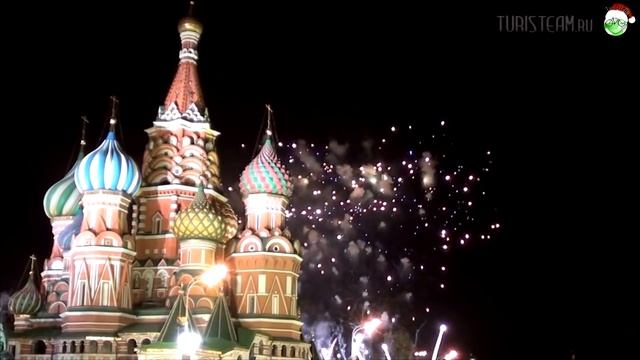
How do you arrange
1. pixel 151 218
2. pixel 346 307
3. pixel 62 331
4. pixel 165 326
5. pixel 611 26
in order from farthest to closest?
pixel 346 307, pixel 151 218, pixel 62 331, pixel 165 326, pixel 611 26

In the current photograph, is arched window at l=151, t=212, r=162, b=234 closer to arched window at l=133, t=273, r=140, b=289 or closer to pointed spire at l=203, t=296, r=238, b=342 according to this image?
arched window at l=133, t=273, r=140, b=289

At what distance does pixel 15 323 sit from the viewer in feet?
188

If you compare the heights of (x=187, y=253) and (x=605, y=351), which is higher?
(x=187, y=253)

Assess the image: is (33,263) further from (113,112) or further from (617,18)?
(617,18)

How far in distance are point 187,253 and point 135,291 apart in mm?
3998

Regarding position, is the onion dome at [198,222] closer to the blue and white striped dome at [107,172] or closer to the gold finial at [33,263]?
the blue and white striped dome at [107,172]

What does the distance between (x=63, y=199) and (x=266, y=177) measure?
12019mm

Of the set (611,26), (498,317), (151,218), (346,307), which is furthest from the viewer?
(498,317)

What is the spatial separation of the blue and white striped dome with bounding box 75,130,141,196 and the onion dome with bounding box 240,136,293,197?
577cm

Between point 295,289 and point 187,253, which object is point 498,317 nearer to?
point 295,289

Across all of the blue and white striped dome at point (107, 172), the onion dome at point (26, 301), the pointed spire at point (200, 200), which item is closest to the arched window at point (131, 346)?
the pointed spire at point (200, 200)

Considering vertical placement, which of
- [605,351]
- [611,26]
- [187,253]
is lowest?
[605,351]

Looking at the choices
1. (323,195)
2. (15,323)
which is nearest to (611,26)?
(323,195)

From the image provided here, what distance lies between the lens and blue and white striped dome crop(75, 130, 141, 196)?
174ft
